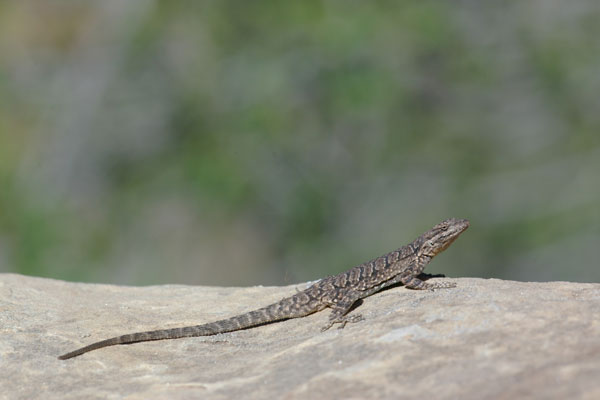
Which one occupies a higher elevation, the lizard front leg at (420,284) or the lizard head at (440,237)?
the lizard head at (440,237)

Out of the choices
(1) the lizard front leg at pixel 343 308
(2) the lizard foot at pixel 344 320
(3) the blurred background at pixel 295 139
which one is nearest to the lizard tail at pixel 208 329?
(1) the lizard front leg at pixel 343 308

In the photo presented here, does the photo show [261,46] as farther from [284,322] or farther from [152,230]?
[284,322]

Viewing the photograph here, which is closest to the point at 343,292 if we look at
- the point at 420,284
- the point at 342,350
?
the point at 420,284

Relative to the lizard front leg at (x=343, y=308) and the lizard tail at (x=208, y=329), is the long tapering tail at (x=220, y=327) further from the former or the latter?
the lizard front leg at (x=343, y=308)

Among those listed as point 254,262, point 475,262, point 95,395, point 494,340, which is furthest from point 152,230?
point 494,340

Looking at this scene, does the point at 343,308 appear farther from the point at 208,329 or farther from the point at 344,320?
the point at 208,329

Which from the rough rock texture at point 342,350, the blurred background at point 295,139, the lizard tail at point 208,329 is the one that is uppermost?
the blurred background at point 295,139

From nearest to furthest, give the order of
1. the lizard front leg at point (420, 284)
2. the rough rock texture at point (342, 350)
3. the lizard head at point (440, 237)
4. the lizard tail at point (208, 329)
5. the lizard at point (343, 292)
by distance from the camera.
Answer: the rough rock texture at point (342, 350) < the lizard tail at point (208, 329) < the lizard at point (343, 292) < the lizard front leg at point (420, 284) < the lizard head at point (440, 237)
